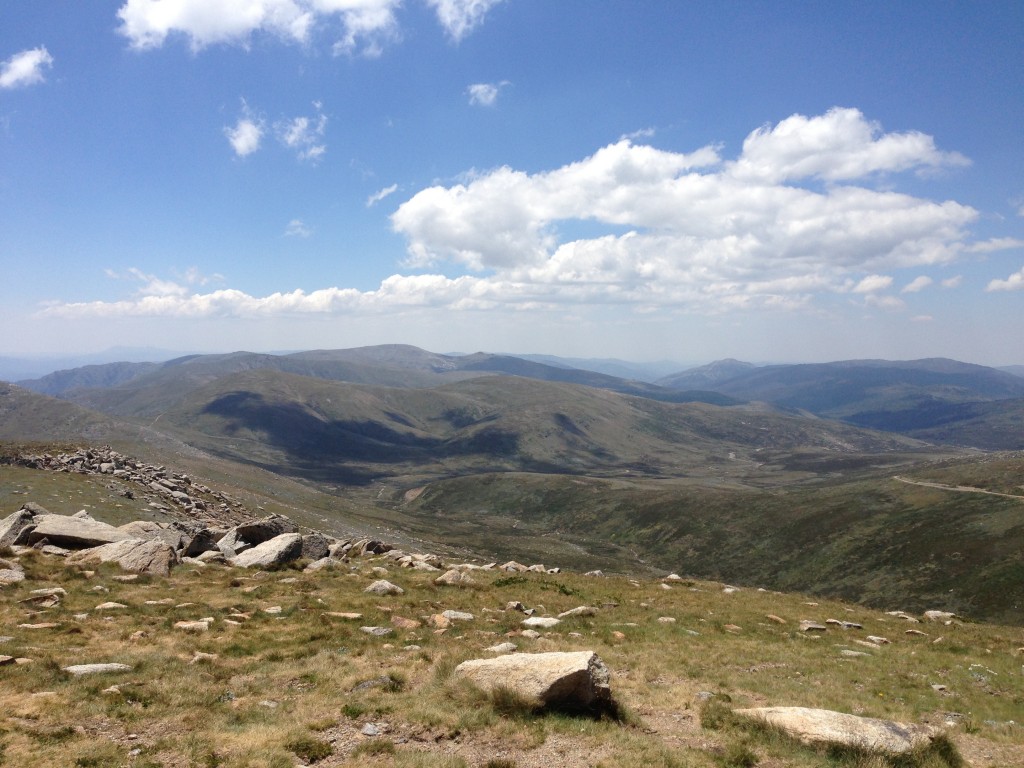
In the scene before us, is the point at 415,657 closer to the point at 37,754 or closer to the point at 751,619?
the point at 37,754

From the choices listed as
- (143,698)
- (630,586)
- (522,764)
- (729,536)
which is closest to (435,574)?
(630,586)

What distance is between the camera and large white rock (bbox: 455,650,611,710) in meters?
14.8

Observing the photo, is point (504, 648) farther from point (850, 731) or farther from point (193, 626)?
point (193, 626)

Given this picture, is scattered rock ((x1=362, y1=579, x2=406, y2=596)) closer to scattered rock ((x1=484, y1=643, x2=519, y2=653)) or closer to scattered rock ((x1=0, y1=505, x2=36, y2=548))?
scattered rock ((x1=484, y1=643, x2=519, y2=653))

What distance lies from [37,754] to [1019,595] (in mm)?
119004

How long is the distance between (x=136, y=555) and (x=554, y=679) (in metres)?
27.0

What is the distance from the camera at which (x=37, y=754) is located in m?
11.6

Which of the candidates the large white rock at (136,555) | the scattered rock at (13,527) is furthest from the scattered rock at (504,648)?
the scattered rock at (13,527)

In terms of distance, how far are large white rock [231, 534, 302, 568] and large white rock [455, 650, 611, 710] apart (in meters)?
22.8

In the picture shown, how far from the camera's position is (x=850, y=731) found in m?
13.3

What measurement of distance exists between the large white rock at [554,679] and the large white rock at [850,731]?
450 centimetres

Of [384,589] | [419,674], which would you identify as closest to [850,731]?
[419,674]

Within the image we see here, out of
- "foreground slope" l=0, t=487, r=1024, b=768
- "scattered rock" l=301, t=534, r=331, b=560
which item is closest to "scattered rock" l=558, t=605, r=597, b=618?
"foreground slope" l=0, t=487, r=1024, b=768

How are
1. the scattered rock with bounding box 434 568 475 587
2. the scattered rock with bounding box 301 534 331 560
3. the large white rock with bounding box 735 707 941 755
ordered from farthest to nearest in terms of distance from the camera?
the scattered rock with bounding box 301 534 331 560 < the scattered rock with bounding box 434 568 475 587 < the large white rock with bounding box 735 707 941 755
